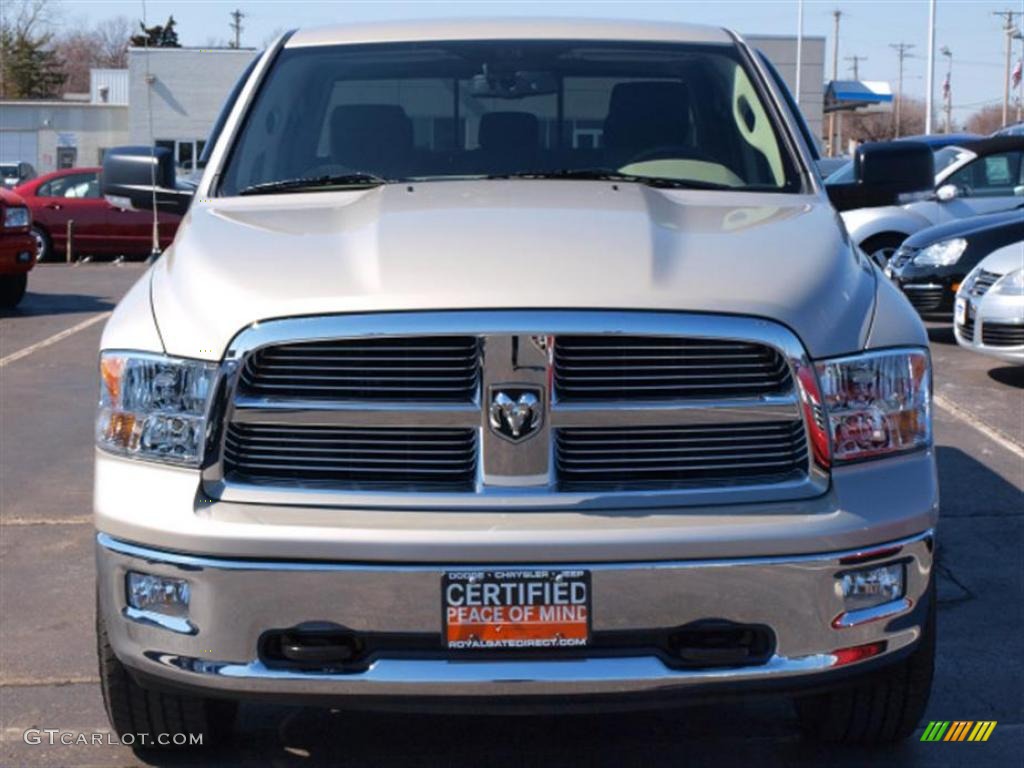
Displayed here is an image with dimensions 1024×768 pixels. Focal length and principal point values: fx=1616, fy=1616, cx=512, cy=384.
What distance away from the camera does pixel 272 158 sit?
509cm

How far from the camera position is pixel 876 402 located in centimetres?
369

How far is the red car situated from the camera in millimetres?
23031

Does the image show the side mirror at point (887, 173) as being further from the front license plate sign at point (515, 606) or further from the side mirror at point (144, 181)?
the front license plate sign at point (515, 606)

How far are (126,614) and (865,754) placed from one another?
1940 mm

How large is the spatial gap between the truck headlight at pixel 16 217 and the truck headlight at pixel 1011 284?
9.16m

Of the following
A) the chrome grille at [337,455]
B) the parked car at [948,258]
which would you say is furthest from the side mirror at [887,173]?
the parked car at [948,258]

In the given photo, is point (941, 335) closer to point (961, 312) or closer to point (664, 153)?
point (961, 312)

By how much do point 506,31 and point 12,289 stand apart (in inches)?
424

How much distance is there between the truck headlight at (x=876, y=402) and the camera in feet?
11.9

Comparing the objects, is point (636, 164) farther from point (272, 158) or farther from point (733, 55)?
point (272, 158)

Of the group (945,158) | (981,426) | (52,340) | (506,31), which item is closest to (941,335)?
(945,158)

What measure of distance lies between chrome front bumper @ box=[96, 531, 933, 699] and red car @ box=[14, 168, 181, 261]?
19.9m

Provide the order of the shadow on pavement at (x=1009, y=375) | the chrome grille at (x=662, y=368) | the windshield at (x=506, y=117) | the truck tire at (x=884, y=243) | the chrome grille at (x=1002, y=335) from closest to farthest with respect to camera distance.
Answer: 1. the chrome grille at (x=662, y=368)
2. the windshield at (x=506, y=117)
3. the chrome grille at (x=1002, y=335)
4. the shadow on pavement at (x=1009, y=375)
5. the truck tire at (x=884, y=243)

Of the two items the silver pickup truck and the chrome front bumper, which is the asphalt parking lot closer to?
the silver pickup truck
